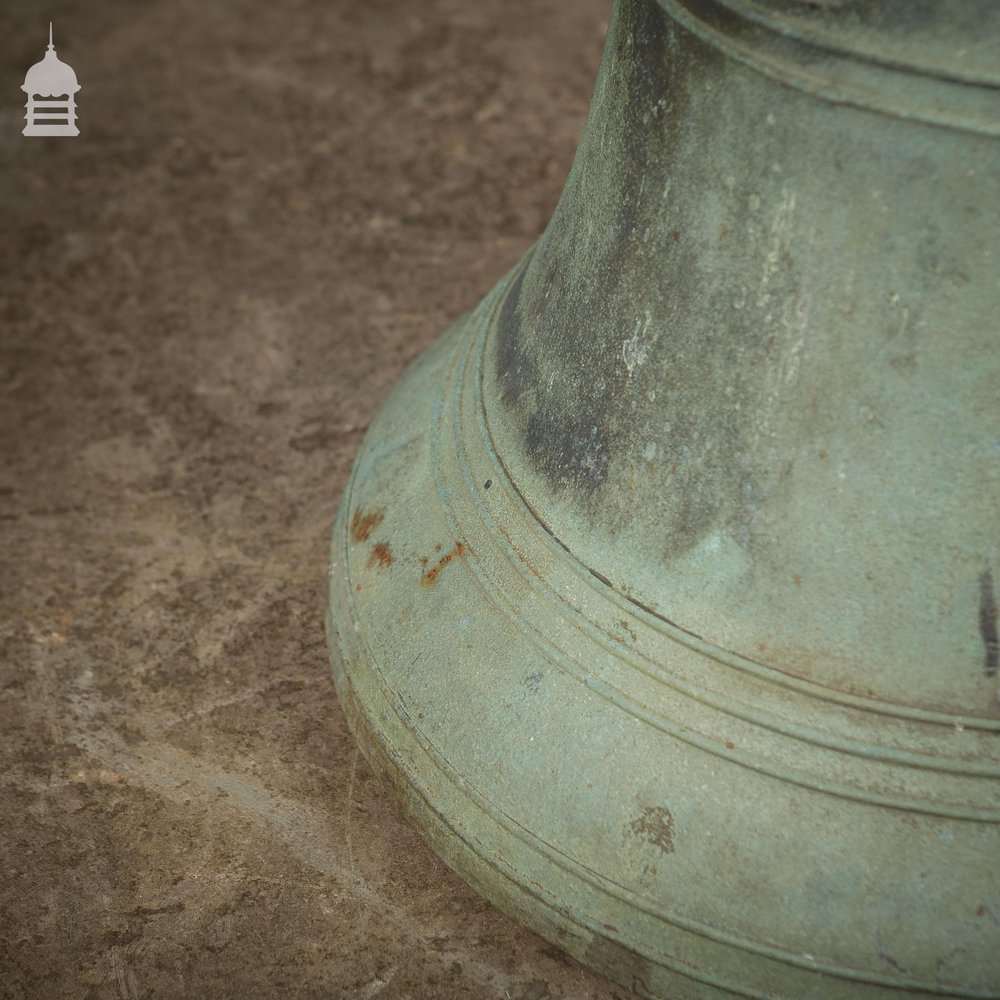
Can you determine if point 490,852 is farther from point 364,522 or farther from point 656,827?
point 364,522

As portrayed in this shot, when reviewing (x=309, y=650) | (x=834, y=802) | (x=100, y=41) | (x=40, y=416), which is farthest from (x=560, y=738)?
(x=100, y=41)

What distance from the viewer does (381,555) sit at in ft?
6.46

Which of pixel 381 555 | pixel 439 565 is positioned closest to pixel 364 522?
pixel 381 555

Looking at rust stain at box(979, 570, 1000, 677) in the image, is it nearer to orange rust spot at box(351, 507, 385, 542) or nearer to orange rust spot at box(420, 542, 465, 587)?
orange rust spot at box(420, 542, 465, 587)

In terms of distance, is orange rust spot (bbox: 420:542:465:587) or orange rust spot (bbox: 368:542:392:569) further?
orange rust spot (bbox: 368:542:392:569)

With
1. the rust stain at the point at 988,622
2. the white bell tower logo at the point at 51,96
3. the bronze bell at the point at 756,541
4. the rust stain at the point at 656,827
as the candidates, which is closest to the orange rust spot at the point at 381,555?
the bronze bell at the point at 756,541

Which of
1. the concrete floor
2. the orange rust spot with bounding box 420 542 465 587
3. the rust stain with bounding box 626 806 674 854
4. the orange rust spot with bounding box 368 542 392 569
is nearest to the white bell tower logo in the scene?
the concrete floor

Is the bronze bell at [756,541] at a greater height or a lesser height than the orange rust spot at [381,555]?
greater

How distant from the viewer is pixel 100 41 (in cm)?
366

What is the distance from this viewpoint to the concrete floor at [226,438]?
1.82 metres

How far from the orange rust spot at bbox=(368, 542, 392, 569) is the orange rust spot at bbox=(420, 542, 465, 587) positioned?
9 centimetres

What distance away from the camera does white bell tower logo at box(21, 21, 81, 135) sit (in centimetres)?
333

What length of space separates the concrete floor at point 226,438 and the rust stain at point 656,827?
276 mm

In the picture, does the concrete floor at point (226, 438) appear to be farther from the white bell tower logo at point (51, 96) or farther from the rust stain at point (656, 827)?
the rust stain at point (656, 827)
